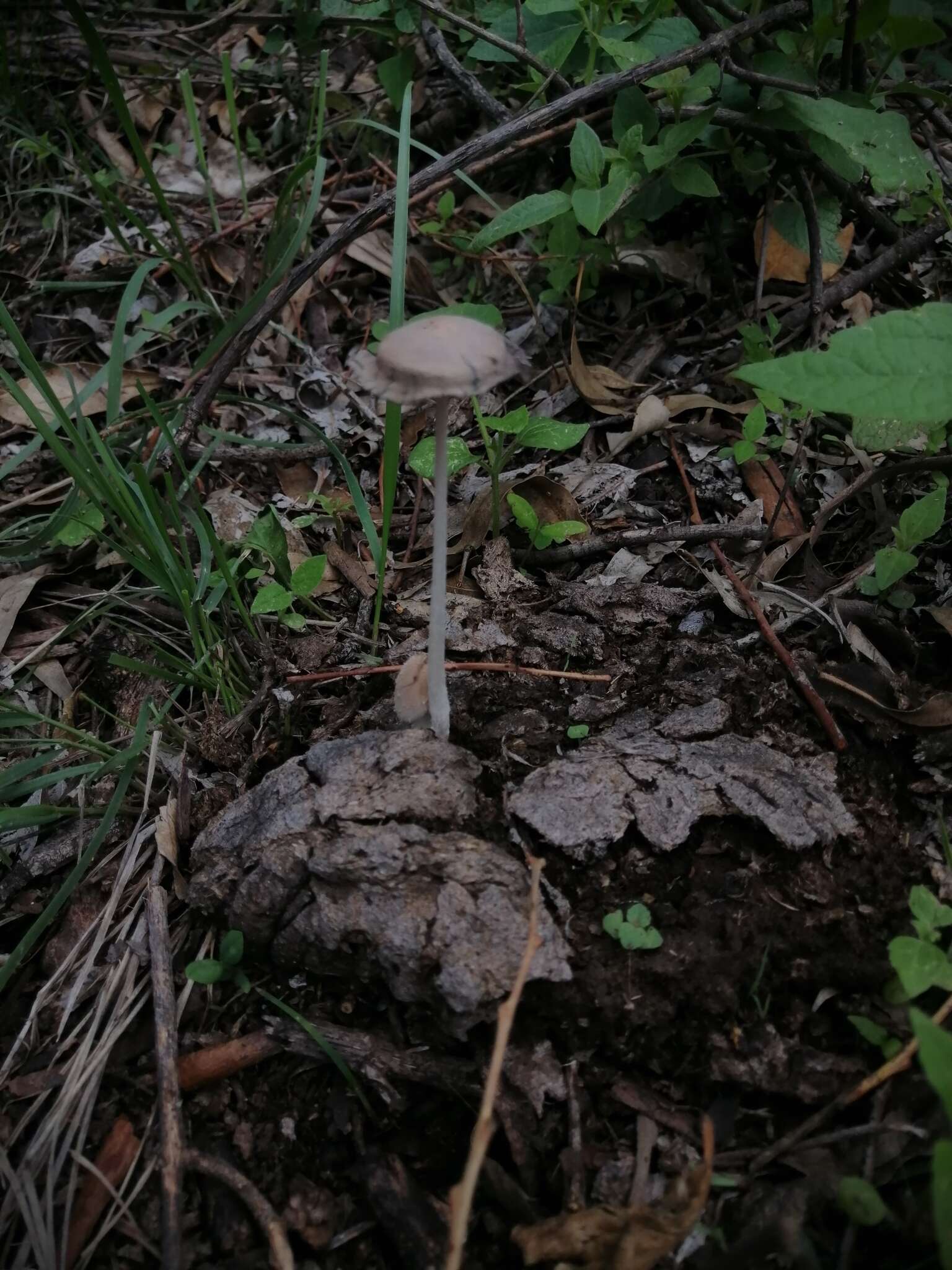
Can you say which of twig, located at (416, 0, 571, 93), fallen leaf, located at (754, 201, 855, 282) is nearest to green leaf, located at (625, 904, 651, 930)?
fallen leaf, located at (754, 201, 855, 282)

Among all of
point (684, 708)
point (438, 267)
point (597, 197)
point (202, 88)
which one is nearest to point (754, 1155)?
point (684, 708)

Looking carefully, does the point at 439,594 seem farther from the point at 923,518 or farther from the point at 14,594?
the point at 14,594

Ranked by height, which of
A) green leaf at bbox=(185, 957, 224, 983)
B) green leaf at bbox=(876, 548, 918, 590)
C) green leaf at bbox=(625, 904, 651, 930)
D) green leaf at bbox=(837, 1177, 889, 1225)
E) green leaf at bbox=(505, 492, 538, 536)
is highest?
green leaf at bbox=(876, 548, 918, 590)

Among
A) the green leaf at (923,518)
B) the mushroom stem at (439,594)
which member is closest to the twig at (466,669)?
the mushroom stem at (439,594)

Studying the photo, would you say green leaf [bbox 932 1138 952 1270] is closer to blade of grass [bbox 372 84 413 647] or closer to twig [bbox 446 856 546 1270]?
twig [bbox 446 856 546 1270]

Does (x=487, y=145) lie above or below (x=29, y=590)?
above

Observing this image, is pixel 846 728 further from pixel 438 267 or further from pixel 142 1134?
A: pixel 438 267
